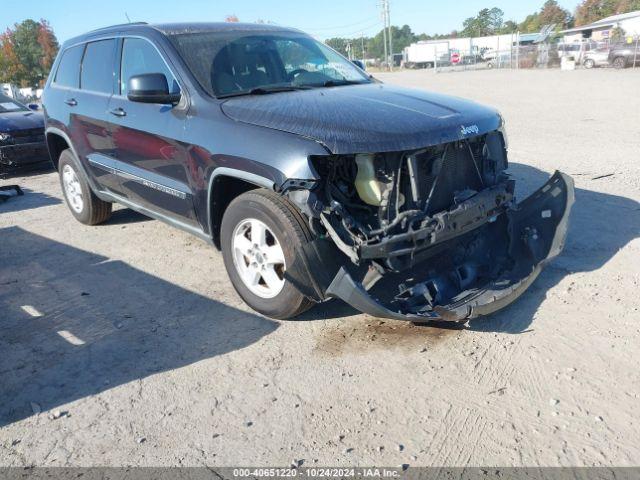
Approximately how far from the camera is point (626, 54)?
29.3m

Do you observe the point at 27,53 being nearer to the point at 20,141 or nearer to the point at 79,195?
the point at 20,141

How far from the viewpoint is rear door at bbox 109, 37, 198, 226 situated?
4.32 metres

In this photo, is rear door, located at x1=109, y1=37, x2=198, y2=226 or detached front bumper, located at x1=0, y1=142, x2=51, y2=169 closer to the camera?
rear door, located at x1=109, y1=37, x2=198, y2=226

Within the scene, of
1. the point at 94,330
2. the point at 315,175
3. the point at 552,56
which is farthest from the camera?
the point at 552,56

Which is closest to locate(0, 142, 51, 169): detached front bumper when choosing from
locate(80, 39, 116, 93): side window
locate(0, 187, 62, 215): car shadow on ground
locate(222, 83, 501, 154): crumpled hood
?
locate(0, 187, 62, 215): car shadow on ground

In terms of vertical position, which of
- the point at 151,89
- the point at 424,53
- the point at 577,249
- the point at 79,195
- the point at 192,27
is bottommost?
the point at 424,53

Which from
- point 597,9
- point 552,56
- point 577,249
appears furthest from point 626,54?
point 597,9

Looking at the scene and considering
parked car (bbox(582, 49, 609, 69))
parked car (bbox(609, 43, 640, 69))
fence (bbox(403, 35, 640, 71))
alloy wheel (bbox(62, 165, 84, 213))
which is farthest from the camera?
parked car (bbox(582, 49, 609, 69))

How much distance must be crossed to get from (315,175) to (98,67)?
10.9 feet

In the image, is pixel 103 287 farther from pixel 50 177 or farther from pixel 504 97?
pixel 504 97

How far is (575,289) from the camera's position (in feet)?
13.5

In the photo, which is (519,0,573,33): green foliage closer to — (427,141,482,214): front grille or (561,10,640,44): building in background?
(561,10,640,44): building in background

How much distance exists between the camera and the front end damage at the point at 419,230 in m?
3.36

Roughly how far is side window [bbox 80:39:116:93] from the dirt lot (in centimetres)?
172
